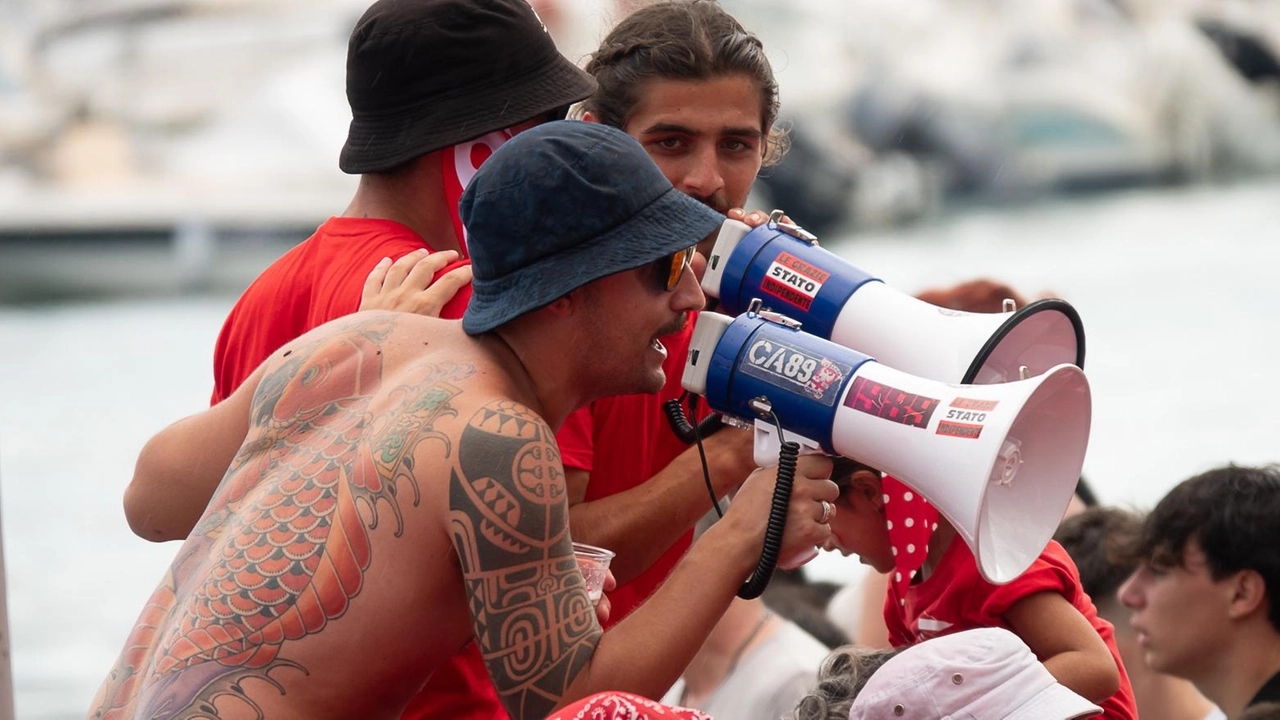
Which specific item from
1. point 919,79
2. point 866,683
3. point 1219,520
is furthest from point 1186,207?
point 866,683

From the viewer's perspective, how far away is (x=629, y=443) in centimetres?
329

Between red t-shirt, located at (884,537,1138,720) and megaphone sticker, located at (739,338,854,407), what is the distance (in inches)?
21.9

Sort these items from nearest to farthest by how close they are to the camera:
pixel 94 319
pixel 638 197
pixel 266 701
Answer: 1. pixel 266 701
2. pixel 638 197
3. pixel 94 319

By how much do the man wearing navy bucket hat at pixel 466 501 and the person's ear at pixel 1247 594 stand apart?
2.01 metres

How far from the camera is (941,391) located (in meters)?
2.60

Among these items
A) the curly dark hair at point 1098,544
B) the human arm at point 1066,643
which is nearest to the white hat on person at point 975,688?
the human arm at point 1066,643

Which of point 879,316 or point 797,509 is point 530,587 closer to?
point 797,509

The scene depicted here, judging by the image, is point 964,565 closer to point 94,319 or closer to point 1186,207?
point 94,319

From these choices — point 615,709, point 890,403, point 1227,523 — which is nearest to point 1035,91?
point 1227,523

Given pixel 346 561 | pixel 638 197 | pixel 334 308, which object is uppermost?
pixel 638 197

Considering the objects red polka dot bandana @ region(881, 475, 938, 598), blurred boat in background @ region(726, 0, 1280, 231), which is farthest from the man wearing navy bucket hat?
blurred boat in background @ region(726, 0, 1280, 231)

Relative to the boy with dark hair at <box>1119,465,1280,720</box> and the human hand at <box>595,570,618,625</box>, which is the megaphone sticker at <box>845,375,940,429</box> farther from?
the boy with dark hair at <box>1119,465,1280,720</box>

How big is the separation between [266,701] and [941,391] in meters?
1.18

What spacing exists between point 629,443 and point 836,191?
56.2 ft
